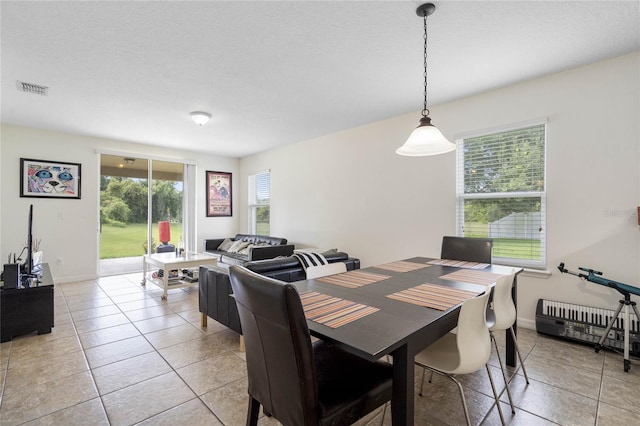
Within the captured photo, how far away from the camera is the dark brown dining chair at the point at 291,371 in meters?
1.02

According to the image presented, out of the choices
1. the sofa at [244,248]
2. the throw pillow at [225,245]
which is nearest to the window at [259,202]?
the sofa at [244,248]

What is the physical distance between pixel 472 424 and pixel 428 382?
45cm

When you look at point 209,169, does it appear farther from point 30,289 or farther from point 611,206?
point 611,206

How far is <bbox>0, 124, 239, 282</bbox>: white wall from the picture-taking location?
4543 mm

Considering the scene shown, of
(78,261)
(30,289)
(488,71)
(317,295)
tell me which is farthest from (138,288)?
(488,71)

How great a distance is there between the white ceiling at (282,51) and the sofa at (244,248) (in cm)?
192

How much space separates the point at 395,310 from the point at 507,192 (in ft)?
8.55

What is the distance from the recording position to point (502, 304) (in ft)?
6.17

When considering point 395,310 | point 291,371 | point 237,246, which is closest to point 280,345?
point 291,371

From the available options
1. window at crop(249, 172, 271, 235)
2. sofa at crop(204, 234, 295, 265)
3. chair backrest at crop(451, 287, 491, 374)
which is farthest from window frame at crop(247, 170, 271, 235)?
chair backrest at crop(451, 287, 491, 374)

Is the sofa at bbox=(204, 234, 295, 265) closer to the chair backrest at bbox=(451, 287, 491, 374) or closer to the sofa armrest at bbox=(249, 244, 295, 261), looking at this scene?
the sofa armrest at bbox=(249, 244, 295, 261)

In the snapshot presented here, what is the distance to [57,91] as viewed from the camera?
10.7ft

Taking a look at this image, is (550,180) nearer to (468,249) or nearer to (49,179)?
(468,249)

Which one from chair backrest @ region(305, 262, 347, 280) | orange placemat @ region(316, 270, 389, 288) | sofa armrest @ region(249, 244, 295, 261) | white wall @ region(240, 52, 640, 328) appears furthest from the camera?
sofa armrest @ region(249, 244, 295, 261)
